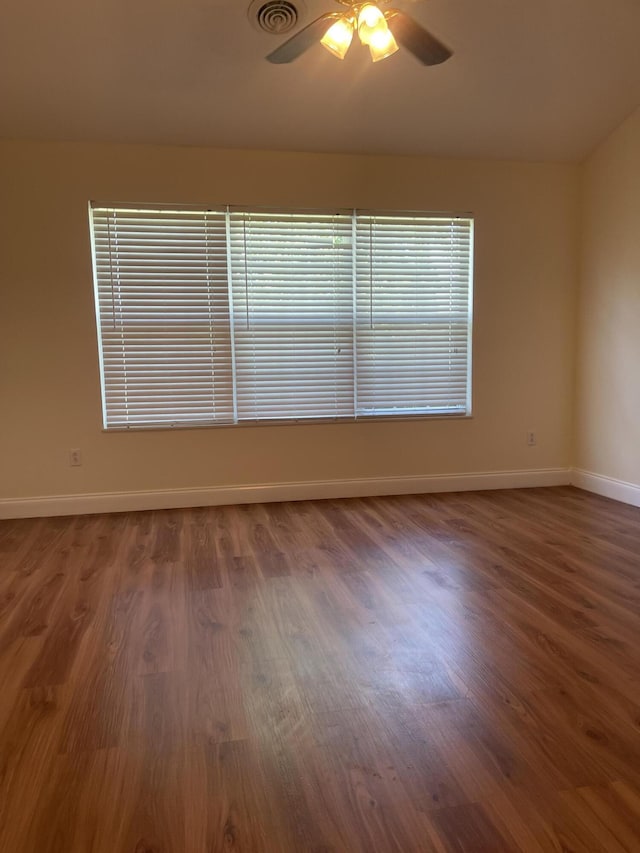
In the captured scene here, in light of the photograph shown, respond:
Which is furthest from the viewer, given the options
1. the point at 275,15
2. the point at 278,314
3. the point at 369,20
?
the point at 278,314

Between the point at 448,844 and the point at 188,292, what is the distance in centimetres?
351

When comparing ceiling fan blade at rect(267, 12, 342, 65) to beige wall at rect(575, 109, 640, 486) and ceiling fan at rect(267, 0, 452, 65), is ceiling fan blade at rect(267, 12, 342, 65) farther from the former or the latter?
beige wall at rect(575, 109, 640, 486)

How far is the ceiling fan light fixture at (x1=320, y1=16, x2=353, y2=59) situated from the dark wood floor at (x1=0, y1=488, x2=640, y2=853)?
242cm

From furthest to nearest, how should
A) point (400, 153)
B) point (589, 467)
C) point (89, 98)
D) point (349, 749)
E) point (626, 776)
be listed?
point (589, 467) → point (400, 153) → point (89, 98) → point (349, 749) → point (626, 776)

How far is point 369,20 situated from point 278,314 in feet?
6.80

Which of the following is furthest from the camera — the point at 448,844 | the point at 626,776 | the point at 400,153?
the point at 400,153

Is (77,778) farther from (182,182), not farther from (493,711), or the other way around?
(182,182)

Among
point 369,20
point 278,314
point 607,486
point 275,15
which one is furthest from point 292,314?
point 607,486

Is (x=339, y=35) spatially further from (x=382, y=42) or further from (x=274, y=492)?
(x=274, y=492)


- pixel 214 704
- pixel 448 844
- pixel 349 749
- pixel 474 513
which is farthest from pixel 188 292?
pixel 448 844

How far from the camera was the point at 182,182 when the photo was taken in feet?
12.4

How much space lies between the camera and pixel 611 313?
4059 mm

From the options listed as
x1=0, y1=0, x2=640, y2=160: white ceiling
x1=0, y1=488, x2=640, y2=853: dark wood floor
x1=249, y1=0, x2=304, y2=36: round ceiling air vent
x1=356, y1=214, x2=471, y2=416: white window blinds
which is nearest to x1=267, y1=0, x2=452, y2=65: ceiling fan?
x1=249, y1=0, x2=304, y2=36: round ceiling air vent

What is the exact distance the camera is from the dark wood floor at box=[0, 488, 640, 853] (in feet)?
4.16
